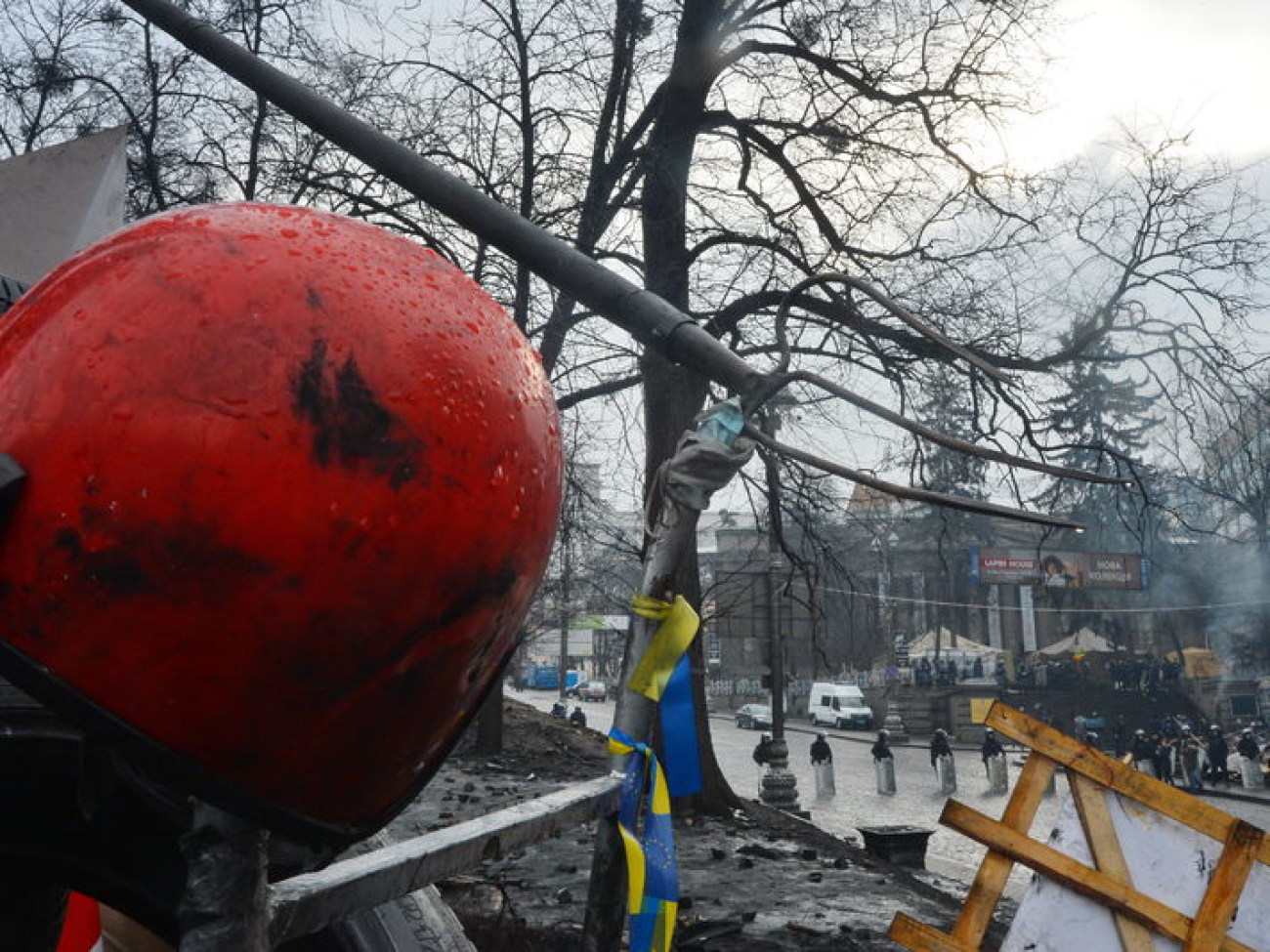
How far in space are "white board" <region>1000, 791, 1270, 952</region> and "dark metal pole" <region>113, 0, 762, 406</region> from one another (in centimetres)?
286

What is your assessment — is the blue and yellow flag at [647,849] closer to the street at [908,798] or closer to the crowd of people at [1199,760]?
the street at [908,798]

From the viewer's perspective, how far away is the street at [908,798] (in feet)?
49.8

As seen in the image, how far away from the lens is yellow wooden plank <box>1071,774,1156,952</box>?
3680 millimetres

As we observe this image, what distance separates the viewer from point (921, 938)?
3.77 meters

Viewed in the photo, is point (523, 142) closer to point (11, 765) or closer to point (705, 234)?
point (705, 234)

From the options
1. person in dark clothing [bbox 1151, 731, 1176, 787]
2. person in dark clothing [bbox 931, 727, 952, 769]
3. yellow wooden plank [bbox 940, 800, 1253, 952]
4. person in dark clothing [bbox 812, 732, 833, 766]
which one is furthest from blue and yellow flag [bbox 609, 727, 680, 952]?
person in dark clothing [bbox 1151, 731, 1176, 787]

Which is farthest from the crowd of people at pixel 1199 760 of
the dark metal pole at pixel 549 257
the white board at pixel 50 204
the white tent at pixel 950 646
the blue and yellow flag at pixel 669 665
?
the dark metal pole at pixel 549 257

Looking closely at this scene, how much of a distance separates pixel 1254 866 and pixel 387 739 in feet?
12.2

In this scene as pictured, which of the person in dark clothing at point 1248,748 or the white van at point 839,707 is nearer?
the person in dark clothing at point 1248,748

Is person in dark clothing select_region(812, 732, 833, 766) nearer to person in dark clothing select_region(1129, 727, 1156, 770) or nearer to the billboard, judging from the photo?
person in dark clothing select_region(1129, 727, 1156, 770)

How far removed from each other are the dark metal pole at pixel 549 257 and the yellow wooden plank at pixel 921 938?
266 centimetres

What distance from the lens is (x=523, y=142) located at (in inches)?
440

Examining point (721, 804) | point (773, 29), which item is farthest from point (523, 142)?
point (721, 804)

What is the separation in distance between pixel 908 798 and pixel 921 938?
19811 millimetres
